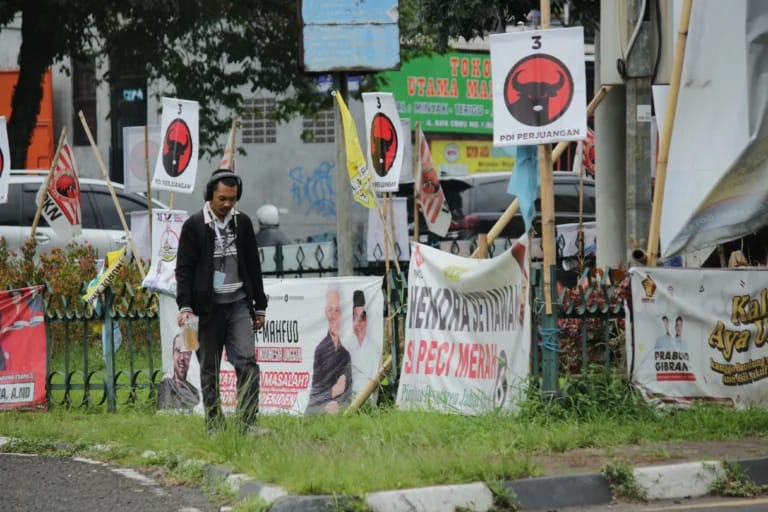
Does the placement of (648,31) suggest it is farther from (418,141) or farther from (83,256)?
(83,256)

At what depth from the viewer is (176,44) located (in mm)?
25516

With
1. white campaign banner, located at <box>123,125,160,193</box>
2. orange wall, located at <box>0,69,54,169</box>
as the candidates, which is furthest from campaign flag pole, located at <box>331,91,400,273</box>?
orange wall, located at <box>0,69,54,169</box>

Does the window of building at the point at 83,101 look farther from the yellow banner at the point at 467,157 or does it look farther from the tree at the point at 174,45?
the yellow banner at the point at 467,157

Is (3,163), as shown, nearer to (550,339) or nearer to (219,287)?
(219,287)

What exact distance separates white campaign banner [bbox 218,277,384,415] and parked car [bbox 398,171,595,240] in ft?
36.7

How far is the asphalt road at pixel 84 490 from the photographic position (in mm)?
7535

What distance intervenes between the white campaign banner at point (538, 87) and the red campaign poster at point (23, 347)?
4493 millimetres

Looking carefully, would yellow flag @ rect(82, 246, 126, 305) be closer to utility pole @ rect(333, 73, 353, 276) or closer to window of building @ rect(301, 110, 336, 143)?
utility pole @ rect(333, 73, 353, 276)

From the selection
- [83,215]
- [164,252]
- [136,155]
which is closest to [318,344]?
[164,252]

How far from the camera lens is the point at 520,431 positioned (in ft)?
28.6

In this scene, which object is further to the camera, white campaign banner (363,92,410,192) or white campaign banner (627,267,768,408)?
white campaign banner (363,92,410,192)

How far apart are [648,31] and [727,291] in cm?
224

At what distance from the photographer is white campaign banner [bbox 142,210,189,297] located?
11398mm

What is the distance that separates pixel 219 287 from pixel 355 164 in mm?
2604
